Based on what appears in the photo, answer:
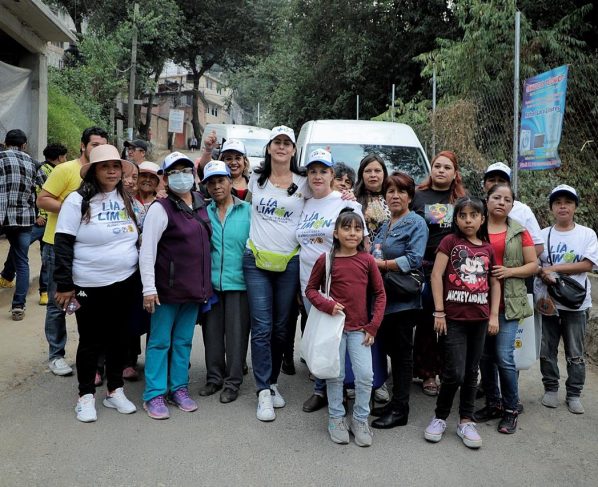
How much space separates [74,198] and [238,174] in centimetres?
145

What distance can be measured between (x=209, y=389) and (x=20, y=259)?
10.5 feet

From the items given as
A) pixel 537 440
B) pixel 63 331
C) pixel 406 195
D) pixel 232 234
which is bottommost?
pixel 537 440

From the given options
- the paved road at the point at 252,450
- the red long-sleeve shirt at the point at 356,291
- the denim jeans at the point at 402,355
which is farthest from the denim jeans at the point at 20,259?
the denim jeans at the point at 402,355

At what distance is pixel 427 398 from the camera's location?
4.46 metres

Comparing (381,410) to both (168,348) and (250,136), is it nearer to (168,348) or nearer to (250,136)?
(168,348)

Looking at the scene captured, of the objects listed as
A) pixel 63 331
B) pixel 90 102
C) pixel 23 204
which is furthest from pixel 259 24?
pixel 63 331

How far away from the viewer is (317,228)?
3.95 metres

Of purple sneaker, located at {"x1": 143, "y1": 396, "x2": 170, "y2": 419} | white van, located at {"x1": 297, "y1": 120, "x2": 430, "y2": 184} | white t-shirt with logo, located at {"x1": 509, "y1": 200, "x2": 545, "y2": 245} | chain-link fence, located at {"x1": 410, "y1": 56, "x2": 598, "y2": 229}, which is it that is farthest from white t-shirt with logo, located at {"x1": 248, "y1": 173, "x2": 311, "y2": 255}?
chain-link fence, located at {"x1": 410, "y1": 56, "x2": 598, "y2": 229}

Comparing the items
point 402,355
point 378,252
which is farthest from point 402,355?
point 378,252

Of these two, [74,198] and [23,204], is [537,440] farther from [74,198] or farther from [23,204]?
[23,204]

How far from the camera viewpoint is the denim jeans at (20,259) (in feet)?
20.4

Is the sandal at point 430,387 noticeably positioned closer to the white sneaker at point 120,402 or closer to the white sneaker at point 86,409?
the white sneaker at point 120,402

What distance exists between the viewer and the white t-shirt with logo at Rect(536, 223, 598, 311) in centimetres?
418

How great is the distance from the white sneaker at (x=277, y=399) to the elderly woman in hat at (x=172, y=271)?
581 mm
